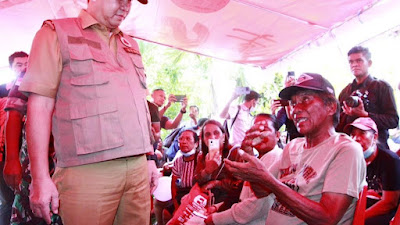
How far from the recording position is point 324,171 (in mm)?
1616

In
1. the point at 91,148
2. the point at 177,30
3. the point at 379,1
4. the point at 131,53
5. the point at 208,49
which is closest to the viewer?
the point at 91,148

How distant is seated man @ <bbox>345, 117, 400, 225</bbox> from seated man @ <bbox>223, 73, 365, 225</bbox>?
101cm

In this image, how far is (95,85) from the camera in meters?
1.62

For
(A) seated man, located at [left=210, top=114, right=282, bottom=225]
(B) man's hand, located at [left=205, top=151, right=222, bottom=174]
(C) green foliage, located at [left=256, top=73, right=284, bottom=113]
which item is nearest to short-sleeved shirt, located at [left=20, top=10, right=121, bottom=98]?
Result: (A) seated man, located at [left=210, top=114, right=282, bottom=225]

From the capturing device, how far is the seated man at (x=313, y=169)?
4.90ft

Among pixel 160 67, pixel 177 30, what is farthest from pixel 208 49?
pixel 160 67

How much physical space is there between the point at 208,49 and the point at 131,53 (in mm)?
3693

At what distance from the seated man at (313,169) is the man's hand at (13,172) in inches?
59.2

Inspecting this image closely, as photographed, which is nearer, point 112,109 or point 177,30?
point 112,109

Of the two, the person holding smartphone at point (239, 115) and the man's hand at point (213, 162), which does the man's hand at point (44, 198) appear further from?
the person holding smartphone at point (239, 115)

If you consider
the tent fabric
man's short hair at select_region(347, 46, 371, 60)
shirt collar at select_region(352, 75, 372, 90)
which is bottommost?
shirt collar at select_region(352, 75, 372, 90)

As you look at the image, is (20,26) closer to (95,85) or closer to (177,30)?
(177,30)

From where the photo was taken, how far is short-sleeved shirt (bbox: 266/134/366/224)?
4.95ft

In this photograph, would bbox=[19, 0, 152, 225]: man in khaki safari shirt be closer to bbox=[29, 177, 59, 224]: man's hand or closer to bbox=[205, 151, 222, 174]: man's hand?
bbox=[29, 177, 59, 224]: man's hand
